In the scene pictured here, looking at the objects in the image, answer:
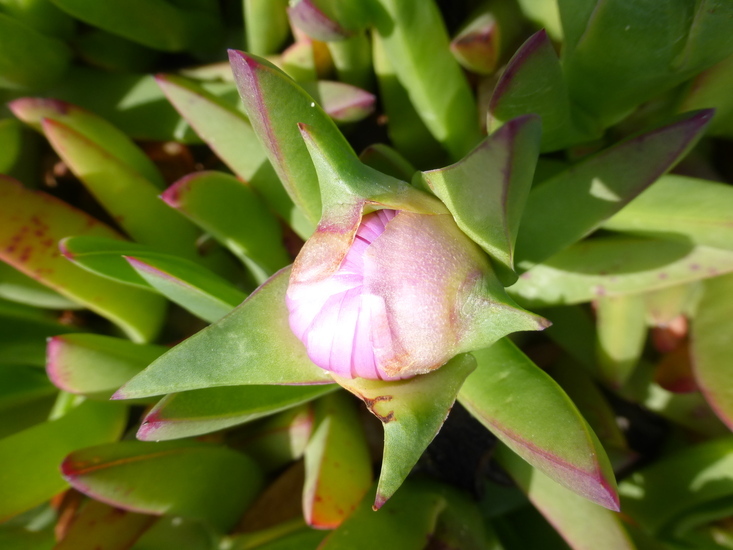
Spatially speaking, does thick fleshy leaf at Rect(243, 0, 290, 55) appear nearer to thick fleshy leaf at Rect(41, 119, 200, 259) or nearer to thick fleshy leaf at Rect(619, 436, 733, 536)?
thick fleshy leaf at Rect(41, 119, 200, 259)

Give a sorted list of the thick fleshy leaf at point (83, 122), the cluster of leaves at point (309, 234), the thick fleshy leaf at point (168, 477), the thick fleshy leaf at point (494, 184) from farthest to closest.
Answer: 1. the thick fleshy leaf at point (83, 122)
2. the thick fleshy leaf at point (168, 477)
3. the cluster of leaves at point (309, 234)
4. the thick fleshy leaf at point (494, 184)

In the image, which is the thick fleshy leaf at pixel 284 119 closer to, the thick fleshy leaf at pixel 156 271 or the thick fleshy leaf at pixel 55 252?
the thick fleshy leaf at pixel 156 271

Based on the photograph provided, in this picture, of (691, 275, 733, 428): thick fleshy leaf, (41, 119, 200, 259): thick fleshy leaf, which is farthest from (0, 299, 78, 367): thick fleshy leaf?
(691, 275, 733, 428): thick fleshy leaf

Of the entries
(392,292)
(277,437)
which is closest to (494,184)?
(392,292)

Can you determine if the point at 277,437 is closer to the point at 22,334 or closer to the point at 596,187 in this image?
the point at 22,334

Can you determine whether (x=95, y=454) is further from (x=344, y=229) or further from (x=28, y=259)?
(x=344, y=229)

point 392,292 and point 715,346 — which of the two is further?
point 715,346

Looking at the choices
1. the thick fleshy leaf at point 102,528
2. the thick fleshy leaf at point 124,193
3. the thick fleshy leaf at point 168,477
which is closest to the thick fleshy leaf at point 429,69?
the thick fleshy leaf at point 124,193
